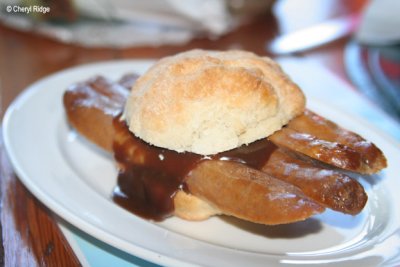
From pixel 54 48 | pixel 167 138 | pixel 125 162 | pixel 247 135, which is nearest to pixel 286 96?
pixel 247 135

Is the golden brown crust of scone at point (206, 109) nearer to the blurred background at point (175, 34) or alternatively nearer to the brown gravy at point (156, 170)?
the brown gravy at point (156, 170)

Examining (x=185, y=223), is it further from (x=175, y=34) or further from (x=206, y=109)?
(x=175, y=34)

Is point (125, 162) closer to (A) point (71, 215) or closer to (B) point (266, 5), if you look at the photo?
(A) point (71, 215)

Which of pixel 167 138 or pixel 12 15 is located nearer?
pixel 167 138

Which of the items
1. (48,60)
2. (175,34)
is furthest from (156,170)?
(175,34)


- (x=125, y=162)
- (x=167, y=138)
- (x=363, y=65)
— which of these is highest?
(x=167, y=138)
